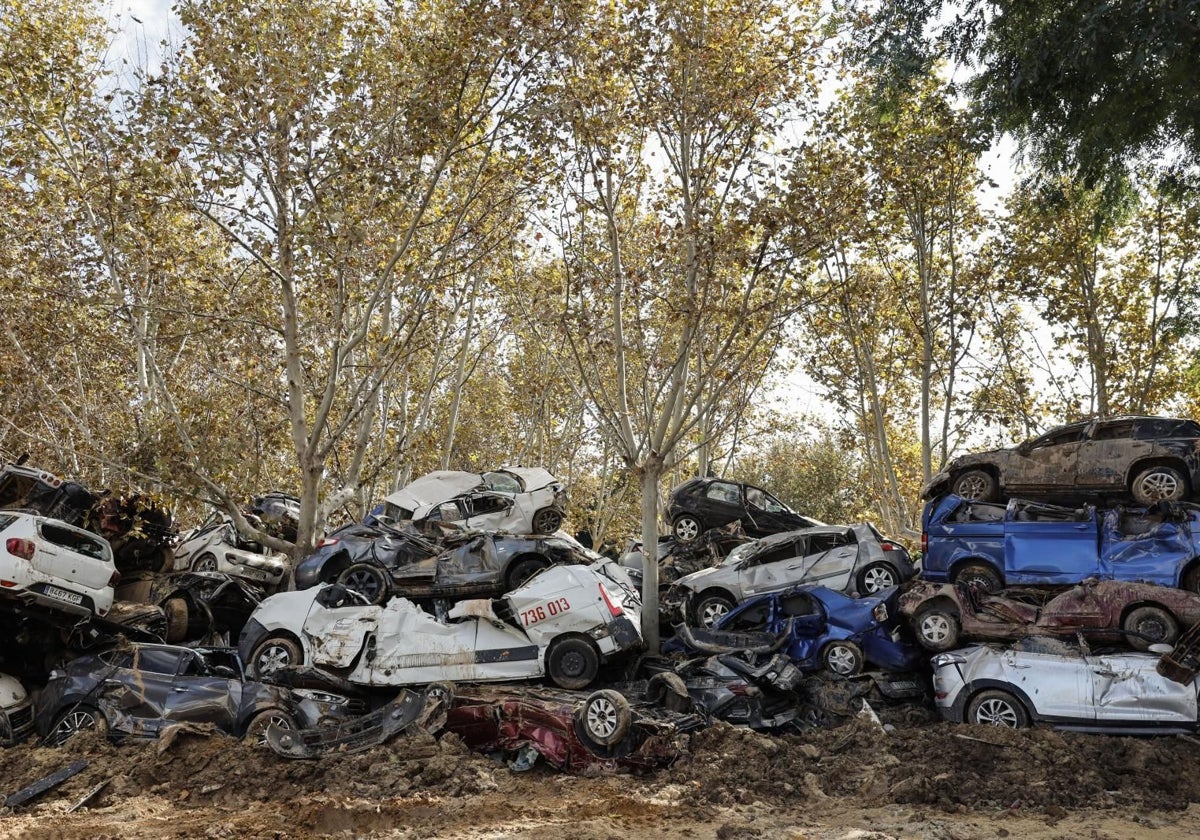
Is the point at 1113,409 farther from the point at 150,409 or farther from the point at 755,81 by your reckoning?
the point at 150,409

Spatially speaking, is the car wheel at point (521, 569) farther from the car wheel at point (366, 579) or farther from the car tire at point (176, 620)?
the car tire at point (176, 620)

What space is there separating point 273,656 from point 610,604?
424 cm

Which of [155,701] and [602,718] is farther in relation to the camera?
[155,701]

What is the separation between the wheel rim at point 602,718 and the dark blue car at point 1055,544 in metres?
6.27

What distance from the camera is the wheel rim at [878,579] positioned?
45.2 feet

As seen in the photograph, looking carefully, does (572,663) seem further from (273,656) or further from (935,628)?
(935,628)

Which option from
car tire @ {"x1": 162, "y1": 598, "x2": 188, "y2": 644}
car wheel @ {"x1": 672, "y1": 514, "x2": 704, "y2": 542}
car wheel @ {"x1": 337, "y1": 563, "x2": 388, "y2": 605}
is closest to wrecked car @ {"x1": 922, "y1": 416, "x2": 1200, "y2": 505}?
car wheel @ {"x1": 672, "y1": 514, "x2": 704, "y2": 542}

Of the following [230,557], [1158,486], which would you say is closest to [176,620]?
[230,557]

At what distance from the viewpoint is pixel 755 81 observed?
14422 mm

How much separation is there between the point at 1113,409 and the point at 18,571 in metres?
22.9

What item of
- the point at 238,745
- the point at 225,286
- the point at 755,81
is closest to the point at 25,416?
the point at 225,286

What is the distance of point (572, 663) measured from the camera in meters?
11.3

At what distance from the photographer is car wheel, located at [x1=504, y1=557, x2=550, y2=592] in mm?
13555

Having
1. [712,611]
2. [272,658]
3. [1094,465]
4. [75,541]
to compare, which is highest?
[1094,465]
